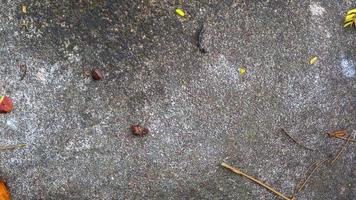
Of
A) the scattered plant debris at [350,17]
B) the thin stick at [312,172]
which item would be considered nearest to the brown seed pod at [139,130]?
the thin stick at [312,172]

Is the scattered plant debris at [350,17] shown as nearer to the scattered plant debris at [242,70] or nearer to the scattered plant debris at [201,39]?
the scattered plant debris at [242,70]

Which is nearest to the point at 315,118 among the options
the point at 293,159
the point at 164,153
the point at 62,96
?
the point at 293,159

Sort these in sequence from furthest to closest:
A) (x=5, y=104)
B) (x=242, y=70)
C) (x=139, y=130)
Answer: (x=242, y=70) → (x=139, y=130) → (x=5, y=104)

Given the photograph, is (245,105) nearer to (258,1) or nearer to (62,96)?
(258,1)

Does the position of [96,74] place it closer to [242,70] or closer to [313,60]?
[242,70]

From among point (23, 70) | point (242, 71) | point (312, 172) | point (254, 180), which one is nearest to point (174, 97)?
point (242, 71)

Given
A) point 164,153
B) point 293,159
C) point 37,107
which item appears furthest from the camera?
point 293,159
